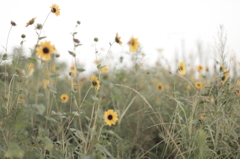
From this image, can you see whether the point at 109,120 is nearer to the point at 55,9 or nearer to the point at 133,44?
the point at 133,44

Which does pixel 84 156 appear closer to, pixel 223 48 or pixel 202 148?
pixel 202 148

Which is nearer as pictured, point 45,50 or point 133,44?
point 45,50

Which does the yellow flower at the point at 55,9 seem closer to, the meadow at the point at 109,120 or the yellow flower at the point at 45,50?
the meadow at the point at 109,120

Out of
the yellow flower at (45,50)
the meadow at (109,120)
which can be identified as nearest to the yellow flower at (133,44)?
the meadow at (109,120)

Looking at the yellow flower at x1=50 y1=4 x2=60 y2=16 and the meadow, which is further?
the yellow flower at x1=50 y1=4 x2=60 y2=16

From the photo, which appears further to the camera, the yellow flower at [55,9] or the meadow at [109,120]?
the yellow flower at [55,9]

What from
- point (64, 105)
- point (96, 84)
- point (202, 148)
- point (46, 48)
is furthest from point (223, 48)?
point (64, 105)

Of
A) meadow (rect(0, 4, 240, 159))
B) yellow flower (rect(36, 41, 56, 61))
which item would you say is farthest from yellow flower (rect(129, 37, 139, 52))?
yellow flower (rect(36, 41, 56, 61))

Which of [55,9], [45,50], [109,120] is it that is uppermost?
[55,9]

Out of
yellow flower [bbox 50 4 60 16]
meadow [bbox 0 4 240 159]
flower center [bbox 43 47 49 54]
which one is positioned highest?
yellow flower [bbox 50 4 60 16]

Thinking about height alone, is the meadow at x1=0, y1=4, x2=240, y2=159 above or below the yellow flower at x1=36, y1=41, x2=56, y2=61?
below

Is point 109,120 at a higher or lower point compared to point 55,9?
lower

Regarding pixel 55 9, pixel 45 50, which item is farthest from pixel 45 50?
pixel 55 9

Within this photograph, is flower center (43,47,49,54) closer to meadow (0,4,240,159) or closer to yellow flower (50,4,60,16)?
meadow (0,4,240,159)
